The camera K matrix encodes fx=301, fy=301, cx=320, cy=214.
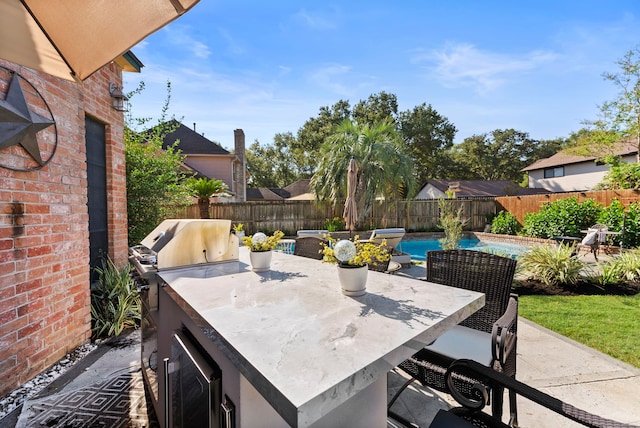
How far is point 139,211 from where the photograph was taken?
A: 4.97 metres

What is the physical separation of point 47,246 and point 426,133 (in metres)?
24.9

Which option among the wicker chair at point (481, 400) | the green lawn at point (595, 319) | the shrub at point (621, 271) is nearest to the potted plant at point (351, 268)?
the wicker chair at point (481, 400)

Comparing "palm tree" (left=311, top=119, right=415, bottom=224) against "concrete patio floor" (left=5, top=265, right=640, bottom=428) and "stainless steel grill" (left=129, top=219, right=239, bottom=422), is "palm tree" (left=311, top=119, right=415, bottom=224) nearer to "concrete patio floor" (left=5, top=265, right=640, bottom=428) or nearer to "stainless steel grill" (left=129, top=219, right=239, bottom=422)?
"concrete patio floor" (left=5, top=265, right=640, bottom=428)

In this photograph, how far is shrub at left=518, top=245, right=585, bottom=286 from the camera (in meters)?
5.05

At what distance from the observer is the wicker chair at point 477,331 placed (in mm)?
1650

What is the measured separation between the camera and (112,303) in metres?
3.68

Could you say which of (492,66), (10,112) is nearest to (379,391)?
(10,112)

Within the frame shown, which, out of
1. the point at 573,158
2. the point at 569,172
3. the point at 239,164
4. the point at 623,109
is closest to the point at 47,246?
the point at 239,164

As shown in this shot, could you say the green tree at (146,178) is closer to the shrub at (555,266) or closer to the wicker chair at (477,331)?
the wicker chair at (477,331)

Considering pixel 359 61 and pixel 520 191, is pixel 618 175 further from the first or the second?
pixel 520 191

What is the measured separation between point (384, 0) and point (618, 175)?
11267 mm

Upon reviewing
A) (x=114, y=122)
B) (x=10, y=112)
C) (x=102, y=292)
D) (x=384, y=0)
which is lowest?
(x=102, y=292)

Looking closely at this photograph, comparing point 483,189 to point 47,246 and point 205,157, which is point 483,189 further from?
point 47,246

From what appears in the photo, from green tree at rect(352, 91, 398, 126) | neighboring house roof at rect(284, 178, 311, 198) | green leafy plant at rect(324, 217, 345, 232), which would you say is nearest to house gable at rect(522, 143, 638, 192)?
green tree at rect(352, 91, 398, 126)
